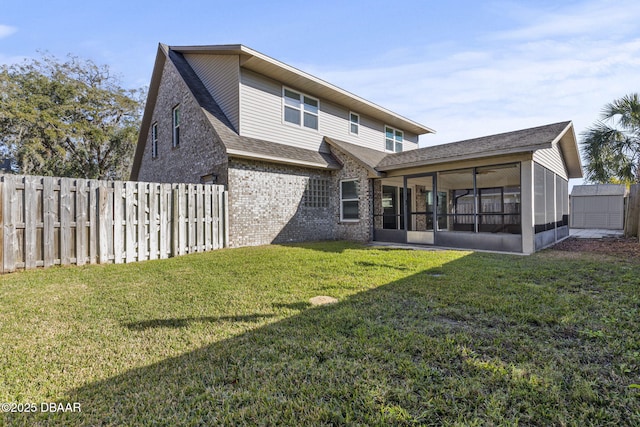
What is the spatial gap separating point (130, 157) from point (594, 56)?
28.5 metres

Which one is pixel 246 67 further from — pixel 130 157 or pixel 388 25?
pixel 130 157

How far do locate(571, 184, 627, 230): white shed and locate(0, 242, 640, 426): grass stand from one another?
59.7ft

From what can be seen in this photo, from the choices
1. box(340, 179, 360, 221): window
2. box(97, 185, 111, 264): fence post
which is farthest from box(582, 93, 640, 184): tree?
box(97, 185, 111, 264): fence post

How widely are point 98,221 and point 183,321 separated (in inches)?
203

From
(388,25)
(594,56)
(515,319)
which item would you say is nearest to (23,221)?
(515,319)

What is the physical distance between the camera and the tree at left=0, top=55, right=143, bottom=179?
1994 cm

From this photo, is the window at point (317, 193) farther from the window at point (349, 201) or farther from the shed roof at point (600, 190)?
the shed roof at point (600, 190)

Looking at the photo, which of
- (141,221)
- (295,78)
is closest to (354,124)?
A: (295,78)

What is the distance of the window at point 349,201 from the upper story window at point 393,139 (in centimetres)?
526

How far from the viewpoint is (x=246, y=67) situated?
10906mm

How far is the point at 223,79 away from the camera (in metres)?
11.6

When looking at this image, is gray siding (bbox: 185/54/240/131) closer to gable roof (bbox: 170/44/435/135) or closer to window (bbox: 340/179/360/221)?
gable roof (bbox: 170/44/435/135)

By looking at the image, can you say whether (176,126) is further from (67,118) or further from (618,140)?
(618,140)

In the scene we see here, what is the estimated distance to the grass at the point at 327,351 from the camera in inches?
79.1
